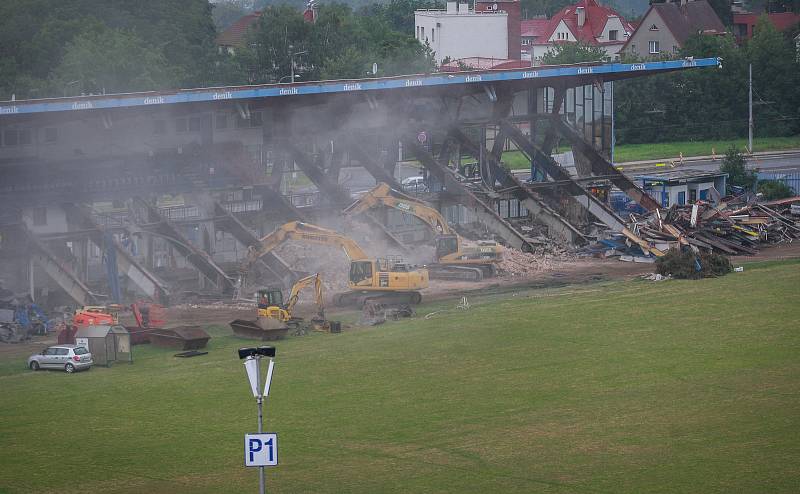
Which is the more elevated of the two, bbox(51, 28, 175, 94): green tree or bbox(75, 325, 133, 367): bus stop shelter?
bbox(51, 28, 175, 94): green tree

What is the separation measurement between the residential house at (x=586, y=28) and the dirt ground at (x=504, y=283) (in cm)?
8228

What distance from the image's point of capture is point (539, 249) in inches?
2441

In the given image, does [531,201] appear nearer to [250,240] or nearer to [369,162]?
[369,162]

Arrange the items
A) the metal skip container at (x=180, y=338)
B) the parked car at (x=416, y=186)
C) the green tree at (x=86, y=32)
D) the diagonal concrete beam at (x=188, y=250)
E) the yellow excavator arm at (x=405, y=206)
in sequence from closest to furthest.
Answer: the metal skip container at (x=180, y=338) < the diagonal concrete beam at (x=188, y=250) < the yellow excavator arm at (x=405, y=206) < the parked car at (x=416, y=186) < the green tree at (x=86, y=32)

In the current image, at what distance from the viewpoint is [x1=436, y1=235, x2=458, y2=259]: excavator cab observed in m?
56.6

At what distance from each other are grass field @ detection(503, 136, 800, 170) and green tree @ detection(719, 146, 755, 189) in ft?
62.9

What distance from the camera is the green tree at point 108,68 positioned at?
3398 inches

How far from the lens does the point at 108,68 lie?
8731 cm

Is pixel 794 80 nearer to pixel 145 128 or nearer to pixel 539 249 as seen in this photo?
pixel 539 249

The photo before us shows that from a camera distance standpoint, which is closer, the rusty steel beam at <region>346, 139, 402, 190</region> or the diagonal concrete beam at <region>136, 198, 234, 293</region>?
the diagonal concrete beam at <region>136, 198, 234, 293</region>

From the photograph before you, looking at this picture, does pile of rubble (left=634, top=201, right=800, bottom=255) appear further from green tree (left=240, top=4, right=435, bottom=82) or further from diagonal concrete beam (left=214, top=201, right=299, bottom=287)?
green tree (left=240, top=4, right=435, bottom=82)

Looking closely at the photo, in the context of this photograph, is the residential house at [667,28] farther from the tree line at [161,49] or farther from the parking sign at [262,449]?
the parking sign at [262,449]

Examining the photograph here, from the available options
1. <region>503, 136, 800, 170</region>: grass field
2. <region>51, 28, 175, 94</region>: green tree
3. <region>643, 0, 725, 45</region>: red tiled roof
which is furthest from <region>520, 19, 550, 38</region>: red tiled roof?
<region>51, 28, 175, 94</region>: green tree

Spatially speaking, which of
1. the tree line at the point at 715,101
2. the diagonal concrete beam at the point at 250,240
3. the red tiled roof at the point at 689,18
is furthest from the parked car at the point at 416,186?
the red tiled roof at the point at 689,18
